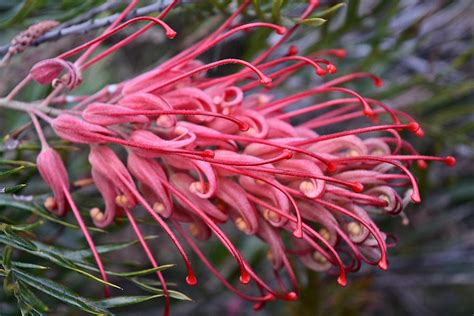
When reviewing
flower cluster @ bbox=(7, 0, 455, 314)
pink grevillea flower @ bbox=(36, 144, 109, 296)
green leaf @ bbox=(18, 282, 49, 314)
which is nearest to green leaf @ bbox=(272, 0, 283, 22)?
flower cluster @ bbox=(7, 0, 455, 314)

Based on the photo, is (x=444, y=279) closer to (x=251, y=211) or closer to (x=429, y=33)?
(x=429, y=33)

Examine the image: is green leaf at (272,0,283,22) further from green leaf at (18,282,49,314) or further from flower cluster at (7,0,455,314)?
green leaf at (18,282,49,314)

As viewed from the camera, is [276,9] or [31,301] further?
[276,9]

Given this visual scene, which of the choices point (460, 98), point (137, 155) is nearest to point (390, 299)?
point (460, 98)

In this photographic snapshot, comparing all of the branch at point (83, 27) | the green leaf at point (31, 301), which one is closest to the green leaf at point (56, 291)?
the green leaf at point (31, 301)

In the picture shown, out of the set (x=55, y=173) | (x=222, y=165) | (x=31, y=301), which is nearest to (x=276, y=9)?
(x=222, y=165)

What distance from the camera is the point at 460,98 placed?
4.67 ft

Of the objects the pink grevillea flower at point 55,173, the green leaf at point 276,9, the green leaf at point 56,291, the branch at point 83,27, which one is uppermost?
the branch at point 83,27

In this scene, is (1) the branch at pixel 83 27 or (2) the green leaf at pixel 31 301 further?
(1) the branch at pixel 83 27

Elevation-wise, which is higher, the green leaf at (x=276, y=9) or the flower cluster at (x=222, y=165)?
the green leaf at (x=276, y=9)

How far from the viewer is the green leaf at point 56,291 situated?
694mm

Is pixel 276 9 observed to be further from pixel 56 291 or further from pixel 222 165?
pixel 56 291

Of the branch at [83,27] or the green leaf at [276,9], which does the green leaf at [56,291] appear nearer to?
the branch at [83,27]

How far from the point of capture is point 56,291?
71 centimetres
